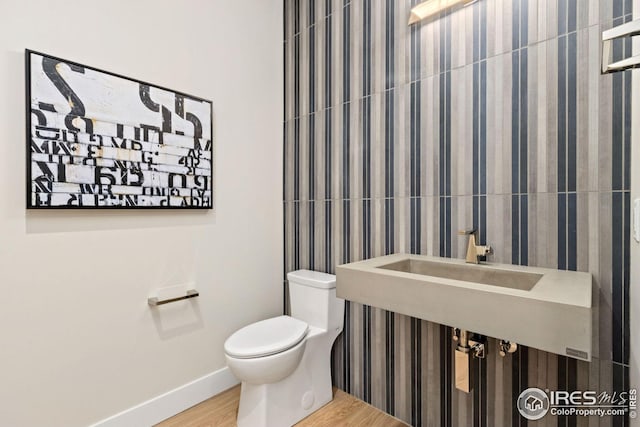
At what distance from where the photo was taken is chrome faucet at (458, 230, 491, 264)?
1.40 m

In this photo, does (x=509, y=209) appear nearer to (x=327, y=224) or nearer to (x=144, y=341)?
(x=327, y=224)

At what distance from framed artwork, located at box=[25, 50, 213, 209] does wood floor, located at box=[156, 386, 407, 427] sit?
44.6 inches

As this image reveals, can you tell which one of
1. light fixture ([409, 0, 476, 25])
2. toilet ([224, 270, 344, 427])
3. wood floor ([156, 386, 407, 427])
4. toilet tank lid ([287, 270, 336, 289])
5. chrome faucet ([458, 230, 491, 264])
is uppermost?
light fixture ([409, 0, 476, 25])

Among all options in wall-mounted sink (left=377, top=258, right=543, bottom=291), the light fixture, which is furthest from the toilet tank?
the light fixture

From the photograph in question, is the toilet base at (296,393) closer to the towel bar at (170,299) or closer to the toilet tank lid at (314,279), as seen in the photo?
the toilet tank lid at (314,279)

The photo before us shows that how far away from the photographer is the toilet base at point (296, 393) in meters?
1.64

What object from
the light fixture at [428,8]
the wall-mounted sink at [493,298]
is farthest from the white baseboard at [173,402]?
the light fixture at [428,8]

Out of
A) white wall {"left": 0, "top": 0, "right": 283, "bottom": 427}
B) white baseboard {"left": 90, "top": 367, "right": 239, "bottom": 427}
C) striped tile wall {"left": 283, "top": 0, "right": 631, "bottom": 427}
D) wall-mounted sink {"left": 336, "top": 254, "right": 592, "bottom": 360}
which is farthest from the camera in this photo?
white baseboard {"left": 90, "top": 367, "right": 239, "bottom": 427}

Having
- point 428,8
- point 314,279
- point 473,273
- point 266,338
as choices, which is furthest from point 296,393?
point 428,8

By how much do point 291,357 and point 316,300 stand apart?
388 millimetres

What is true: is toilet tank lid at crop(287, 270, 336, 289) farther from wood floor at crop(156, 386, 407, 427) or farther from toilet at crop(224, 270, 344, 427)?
wood floor at crop(156, 386, 407, 427)

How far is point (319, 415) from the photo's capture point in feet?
5.98

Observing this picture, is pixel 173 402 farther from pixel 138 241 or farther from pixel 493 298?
pixel 493 298

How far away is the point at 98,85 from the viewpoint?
1551mm
